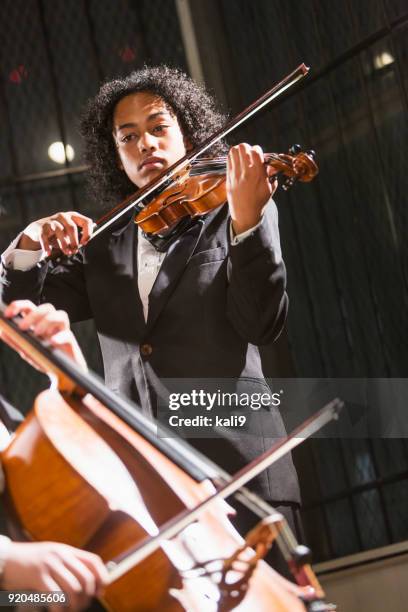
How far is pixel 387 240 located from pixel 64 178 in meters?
0.68

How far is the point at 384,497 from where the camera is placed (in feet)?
5.23

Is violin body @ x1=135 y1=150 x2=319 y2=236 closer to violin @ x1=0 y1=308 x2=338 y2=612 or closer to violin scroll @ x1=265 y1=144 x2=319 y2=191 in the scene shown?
violin scroll @ x1=265 y1=144 x2=319 y2=191

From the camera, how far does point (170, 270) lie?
3.40 ft

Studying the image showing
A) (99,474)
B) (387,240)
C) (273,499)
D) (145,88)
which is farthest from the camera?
(387,240)

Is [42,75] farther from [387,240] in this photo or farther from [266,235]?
[266,235]

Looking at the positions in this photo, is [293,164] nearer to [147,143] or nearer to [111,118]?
[147,143]

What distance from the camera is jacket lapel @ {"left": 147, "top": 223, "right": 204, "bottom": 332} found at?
3.32ft

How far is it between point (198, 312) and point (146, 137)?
0.29 meters

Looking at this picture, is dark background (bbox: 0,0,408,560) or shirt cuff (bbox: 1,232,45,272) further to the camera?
dark background (bbox: 0,0,408,560)

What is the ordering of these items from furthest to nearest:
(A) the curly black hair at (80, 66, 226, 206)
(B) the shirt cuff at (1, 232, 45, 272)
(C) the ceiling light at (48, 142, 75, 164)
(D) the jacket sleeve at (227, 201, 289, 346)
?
(C) the ceiling light at (48, 142, 75, 164)
(A) the curly black hair at (80, 66, 226, 206)
(B) the shirt cuff at (1, 232, 45, 272)
(D) the jacket sleeve at (227, 201, 289, 346)

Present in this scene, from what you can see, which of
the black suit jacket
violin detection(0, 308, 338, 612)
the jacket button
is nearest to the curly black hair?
the black suit jacket

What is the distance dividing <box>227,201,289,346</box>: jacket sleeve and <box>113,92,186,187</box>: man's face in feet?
0.81

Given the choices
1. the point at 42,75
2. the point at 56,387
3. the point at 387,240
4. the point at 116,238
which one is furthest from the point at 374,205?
the point at 56,387

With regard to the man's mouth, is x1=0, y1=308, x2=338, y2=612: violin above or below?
below
